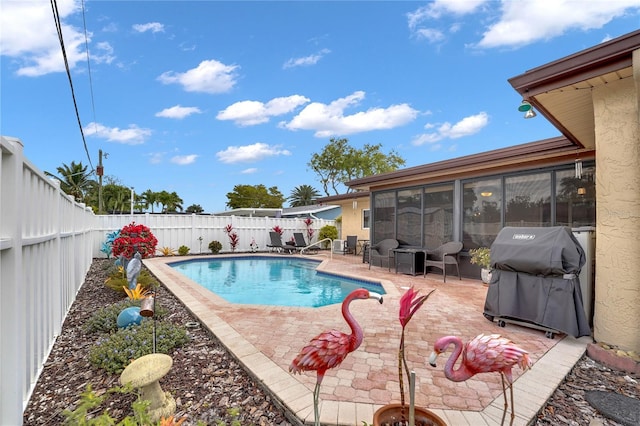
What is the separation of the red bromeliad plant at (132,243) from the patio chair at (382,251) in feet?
19.5

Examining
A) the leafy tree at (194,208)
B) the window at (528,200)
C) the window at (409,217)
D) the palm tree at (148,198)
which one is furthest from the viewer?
the leafy tree at (194,208)

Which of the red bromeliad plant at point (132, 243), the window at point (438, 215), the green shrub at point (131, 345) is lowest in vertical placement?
the green shrub at point (131, 345)

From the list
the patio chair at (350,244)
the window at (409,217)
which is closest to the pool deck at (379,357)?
the window at (409,217)

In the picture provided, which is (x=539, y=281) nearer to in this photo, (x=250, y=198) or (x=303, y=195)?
(x=303, y=195)

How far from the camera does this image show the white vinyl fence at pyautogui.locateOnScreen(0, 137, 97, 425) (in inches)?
75.3

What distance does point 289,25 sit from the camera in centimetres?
1143

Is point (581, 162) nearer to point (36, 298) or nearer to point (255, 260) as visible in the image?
point (36, 298)

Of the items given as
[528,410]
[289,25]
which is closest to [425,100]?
[289,25]

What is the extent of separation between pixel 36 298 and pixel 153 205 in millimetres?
48068

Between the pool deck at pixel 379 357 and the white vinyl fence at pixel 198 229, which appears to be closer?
the pool deck at pixel 379 357

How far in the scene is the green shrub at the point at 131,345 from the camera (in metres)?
3.01

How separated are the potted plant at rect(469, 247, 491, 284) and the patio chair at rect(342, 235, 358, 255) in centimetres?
674

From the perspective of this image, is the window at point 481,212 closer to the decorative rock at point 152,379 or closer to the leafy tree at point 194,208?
the decorative rock at point 152,379

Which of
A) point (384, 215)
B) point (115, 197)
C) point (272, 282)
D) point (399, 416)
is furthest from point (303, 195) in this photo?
point (399, 416)
